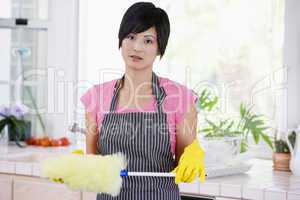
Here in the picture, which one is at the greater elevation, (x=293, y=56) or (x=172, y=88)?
(x=293, y=56)

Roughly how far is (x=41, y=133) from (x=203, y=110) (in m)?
0.93

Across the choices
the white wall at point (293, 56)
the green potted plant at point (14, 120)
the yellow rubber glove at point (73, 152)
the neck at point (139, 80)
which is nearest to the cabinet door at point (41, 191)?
the green potted plant at point (14, 120)

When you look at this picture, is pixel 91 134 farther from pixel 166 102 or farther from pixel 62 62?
pixel 62 62

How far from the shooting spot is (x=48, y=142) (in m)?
2.52

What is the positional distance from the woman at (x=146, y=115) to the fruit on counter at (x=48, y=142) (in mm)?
1169

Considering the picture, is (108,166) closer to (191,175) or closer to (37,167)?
(191,175)

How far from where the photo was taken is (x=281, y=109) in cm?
229

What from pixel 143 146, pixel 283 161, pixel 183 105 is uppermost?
pixel 183 105

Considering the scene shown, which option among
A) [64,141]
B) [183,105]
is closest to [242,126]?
[64,141]

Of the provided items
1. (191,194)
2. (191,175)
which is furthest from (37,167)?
(191,175)

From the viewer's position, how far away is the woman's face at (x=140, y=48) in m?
1.31

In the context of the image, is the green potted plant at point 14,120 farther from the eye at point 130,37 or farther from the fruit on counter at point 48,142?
the eye at point 130,37

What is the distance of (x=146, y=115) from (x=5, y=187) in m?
1.00

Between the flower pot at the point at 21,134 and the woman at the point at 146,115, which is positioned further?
the flower pot at the point at 21,134
